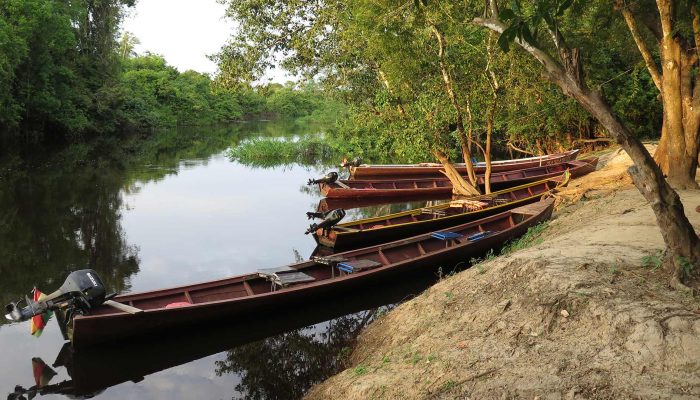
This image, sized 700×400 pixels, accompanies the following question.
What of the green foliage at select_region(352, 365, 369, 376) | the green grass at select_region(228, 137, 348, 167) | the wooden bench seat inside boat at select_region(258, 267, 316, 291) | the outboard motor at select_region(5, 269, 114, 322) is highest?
the green grass at select_region(228, 137, 348, 167)

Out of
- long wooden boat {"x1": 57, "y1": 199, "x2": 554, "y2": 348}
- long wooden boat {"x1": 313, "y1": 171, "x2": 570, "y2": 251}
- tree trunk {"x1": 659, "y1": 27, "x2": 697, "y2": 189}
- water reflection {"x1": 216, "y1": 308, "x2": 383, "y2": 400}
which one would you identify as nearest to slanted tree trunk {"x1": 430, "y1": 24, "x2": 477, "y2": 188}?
long wooden boat {"x1": 313, "y1": 171, "x2": 570, "y2": 251}

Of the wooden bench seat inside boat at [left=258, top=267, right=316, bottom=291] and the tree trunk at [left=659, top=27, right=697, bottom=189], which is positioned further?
the tree trunk at [left=659, top=27, right=697, bottom=189]

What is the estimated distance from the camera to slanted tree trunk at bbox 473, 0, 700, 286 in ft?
17.9

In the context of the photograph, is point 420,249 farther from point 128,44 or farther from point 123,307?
point 128,44

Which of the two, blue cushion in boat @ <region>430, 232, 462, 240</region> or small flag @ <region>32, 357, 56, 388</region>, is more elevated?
blue cushion in boat @ <region>430, 232, 462, 240</region>

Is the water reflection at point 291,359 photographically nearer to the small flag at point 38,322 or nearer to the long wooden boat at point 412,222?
Answer: the small flag at point 38,322

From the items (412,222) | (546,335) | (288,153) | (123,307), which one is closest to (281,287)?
(123,307)

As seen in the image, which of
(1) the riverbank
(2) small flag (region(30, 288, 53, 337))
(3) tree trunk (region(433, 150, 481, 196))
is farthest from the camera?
(3) tree trunk (region(433, 150, 481, 196))

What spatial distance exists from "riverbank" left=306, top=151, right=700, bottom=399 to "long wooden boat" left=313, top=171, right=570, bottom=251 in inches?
207

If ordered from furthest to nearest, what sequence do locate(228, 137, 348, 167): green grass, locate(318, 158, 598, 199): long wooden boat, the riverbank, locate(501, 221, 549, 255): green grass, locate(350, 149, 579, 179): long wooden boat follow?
locate(228, 137, 348, 167): green grass, locate(350, 149, 579, 179): long wooden boat, locate(318, 158, 598, 199): long wooden boat, locate(501, 221, 549, 255): green grass, the riverbank

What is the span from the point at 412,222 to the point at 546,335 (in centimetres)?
847

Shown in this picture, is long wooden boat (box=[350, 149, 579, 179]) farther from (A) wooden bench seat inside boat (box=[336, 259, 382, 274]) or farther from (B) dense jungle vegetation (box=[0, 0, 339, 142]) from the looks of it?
(A) wooden bench seat inside boat (box=[336, 259, 382, 274])

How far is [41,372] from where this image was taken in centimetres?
793

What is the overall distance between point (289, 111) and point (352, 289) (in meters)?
84.3
